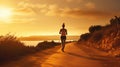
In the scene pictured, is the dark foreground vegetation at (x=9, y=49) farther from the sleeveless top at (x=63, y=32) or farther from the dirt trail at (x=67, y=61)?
the sleeveless top at (x=63, y=32)

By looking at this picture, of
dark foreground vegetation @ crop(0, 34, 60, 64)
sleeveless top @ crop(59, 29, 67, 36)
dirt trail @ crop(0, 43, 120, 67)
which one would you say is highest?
sleeveless top @ crop(59, 29, 67, 36)

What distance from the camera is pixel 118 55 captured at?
20.7 metres

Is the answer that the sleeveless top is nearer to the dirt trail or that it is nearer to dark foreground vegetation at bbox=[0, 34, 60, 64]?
dark foreground vegetation at bbox=[0, 34, 60, 64]

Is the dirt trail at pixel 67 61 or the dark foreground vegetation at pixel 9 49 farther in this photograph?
the dark foreground vegetation at pixel 9 49

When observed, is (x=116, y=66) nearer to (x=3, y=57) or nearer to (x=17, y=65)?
(x=17, y=65)

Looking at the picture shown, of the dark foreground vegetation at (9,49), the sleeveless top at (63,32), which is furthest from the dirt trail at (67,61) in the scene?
the sleeveless top at (63,32)

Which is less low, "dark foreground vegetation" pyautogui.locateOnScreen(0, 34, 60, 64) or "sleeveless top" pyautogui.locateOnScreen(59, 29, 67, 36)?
"sleeveless top" pyautogui.locateOnScreen(59, 29, 67, 36)

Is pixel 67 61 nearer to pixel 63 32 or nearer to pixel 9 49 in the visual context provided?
pixel 9 49

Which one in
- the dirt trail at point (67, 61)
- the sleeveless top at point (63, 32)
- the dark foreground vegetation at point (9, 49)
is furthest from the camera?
the sleeveless top at point (63, 32)

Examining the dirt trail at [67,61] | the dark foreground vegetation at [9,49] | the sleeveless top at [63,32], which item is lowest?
the dirt trail at [67,61]

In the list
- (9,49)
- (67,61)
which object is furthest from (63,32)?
(67,61)

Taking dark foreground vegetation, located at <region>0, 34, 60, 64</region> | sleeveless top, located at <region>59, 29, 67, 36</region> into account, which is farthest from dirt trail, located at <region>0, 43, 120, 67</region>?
sleeveless top, located at <region>59, 29, 67, 36</region>

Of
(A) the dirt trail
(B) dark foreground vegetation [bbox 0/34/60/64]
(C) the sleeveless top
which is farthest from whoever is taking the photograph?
(C) the sleeveless top

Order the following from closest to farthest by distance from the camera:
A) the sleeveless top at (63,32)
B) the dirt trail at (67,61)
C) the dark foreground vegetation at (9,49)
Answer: the dirt trail at (67,61) < the dark foreground vegetation at (9,49) < the sleeveless top at (63,32)
